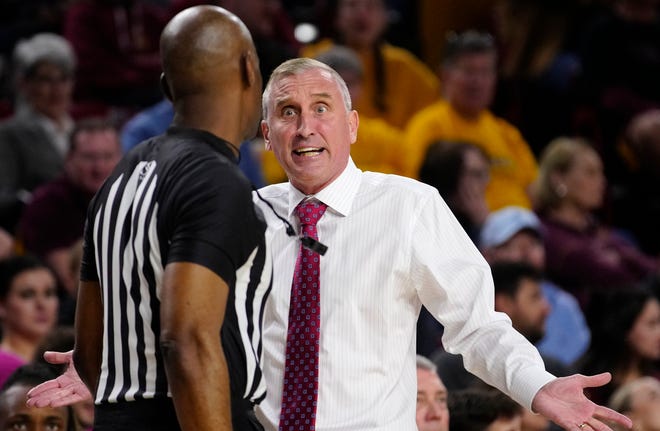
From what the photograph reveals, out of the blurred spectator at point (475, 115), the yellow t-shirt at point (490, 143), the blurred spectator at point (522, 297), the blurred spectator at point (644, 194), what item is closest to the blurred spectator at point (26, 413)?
the blurred spectator at point (522, 297)

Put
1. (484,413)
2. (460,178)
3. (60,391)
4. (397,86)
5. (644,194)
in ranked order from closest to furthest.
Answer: (60,391)
(484,413)
(460,178)
(397,86)
(644,194)

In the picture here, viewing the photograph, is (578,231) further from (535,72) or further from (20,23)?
(20,23)

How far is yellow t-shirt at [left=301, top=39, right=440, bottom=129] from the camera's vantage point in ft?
27.1

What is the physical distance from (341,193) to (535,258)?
12.1ft

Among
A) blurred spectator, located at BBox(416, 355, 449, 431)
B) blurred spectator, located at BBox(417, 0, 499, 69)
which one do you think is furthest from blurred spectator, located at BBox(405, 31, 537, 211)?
blurred spectator, located at BBox(416, 355, 449, 431)

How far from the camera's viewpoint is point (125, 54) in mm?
8359

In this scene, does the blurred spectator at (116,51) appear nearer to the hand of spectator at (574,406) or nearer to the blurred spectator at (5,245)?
the blurred spectator at (5,245)

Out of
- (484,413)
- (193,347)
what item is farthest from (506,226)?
(193,347)

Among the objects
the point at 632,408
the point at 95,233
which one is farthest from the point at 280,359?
the point at 632,408

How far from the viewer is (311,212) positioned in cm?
357

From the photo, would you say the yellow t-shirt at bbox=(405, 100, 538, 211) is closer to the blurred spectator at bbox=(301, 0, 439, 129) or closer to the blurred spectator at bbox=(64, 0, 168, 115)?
the blurred spectator at bbox=(301, 0, 439, 129)

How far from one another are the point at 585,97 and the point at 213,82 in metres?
6.30

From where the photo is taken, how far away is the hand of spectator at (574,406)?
3.11m

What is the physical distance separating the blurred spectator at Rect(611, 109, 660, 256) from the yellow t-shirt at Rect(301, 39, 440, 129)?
1.34 m
